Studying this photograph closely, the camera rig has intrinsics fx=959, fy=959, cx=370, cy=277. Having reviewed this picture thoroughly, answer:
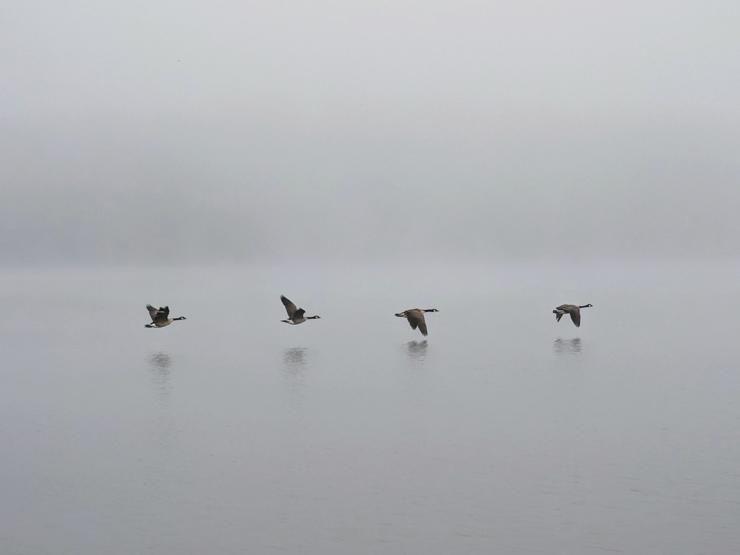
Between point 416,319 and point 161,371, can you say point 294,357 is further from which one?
point 416,319

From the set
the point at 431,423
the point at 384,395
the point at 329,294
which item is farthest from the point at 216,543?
the point at 329,294

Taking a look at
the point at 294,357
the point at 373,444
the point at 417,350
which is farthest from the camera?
the point at 417,350

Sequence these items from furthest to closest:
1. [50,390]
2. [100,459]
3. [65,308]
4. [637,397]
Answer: [65,308]
[50,390]
[637,397]
[100,459]

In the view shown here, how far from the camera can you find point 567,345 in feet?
87.5

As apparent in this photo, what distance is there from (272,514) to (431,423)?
5.31m

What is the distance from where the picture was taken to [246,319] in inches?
1457

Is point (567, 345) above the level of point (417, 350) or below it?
above

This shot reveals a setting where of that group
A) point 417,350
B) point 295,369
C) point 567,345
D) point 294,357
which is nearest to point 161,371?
point 295,369

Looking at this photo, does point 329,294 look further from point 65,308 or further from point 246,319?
point 246,319

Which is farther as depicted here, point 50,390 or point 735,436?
point 50,390

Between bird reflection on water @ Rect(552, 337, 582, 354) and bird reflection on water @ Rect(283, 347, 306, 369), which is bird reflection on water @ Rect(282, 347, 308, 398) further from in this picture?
bird reflection on water @ Rect(552, 337, 582, 354)

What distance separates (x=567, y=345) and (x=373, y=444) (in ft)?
40.9

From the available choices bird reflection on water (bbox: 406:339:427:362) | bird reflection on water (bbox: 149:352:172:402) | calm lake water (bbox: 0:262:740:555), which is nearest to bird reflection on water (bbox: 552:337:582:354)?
calm lake water (bbox: 0:262:740:555)

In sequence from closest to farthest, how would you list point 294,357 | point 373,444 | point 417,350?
point 373,444 < point 294,357 < point 417,350
